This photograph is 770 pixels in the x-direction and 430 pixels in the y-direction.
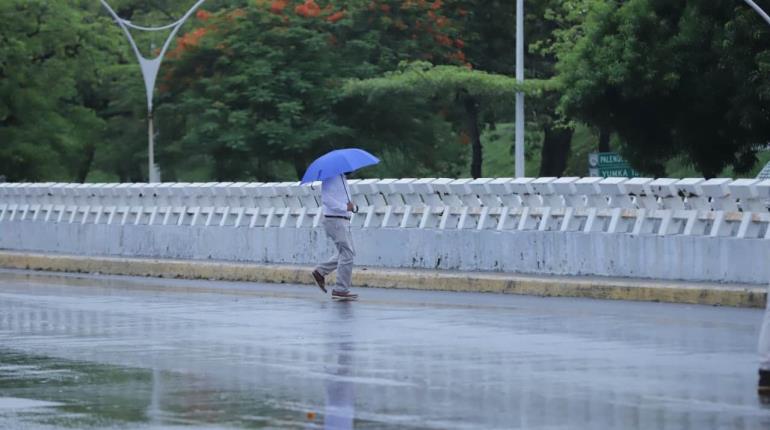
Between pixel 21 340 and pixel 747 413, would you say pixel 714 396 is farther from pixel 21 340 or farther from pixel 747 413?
pixel 21 340

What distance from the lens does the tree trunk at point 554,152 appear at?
56188mm

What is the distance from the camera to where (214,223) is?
98.7 feet

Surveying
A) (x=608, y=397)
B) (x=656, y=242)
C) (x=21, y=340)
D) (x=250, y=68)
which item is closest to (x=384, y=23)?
(x=250, y=68)

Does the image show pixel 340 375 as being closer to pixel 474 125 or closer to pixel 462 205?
pixel 462 205

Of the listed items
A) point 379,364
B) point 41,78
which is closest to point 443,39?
point 41,78

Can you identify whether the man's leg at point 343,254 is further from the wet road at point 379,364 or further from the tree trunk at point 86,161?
the tree trunk at point 86,161

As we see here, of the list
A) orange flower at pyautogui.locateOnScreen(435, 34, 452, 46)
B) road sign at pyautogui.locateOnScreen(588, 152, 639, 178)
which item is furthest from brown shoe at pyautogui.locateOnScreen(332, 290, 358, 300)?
orange flower at pyautogui.locateOnScreen(435, 34, 452, 46)

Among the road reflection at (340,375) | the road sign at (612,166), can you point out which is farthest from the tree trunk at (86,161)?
the road reflection at (340,375)

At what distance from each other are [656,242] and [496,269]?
310 centimetres

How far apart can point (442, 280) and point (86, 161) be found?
161 feet

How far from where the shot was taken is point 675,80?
36.9 metres

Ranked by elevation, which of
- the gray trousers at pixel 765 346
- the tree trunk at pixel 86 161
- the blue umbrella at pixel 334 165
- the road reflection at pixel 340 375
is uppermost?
the tree trunk at pixel 86 161

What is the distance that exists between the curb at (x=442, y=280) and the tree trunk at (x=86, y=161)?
35781 millimetres

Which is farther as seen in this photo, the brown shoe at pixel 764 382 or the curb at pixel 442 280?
the curb at pixel 442 280
